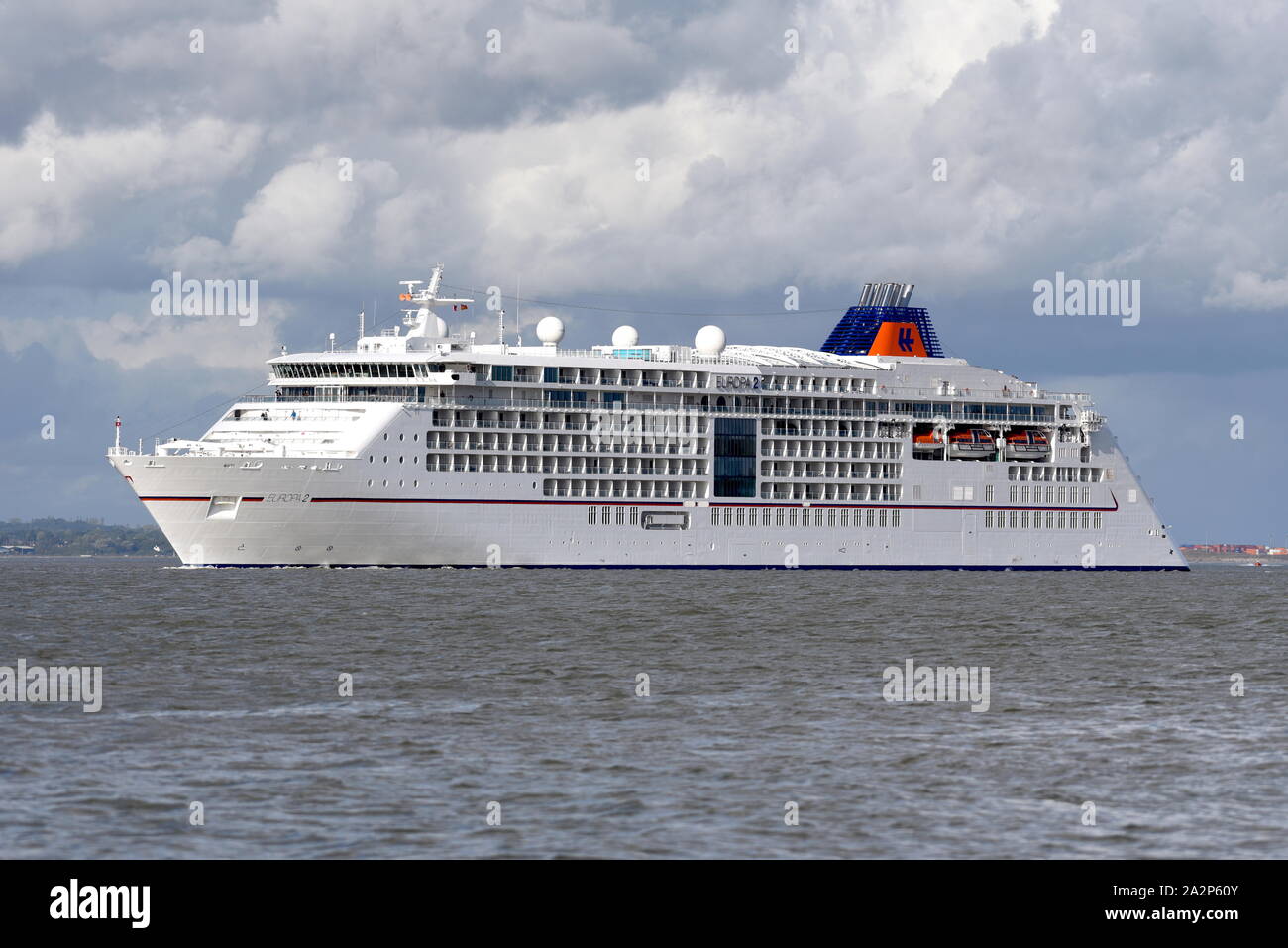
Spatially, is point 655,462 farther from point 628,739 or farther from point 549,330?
point 628,739

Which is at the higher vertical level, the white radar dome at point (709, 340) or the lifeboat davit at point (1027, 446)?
the white radar dome at point (709, 340)

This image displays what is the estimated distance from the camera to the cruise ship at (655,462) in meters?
94.1

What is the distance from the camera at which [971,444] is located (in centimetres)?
11931

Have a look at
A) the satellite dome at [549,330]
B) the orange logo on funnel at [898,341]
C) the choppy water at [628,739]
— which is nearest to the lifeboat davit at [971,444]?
the orange logo on funnel at [898,341]

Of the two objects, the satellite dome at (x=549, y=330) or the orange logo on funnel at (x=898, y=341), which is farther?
the orange logo on funnel at (x=898, y=341)

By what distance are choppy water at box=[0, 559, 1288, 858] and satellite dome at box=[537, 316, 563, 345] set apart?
45.8 meters

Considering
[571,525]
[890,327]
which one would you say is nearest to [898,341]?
[890,327]

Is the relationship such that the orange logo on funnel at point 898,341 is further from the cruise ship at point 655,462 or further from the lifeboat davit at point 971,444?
the lifeboat davit at point 971,444

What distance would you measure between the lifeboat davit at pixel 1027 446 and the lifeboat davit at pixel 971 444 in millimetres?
1554

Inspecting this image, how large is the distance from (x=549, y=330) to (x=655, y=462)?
10850mm

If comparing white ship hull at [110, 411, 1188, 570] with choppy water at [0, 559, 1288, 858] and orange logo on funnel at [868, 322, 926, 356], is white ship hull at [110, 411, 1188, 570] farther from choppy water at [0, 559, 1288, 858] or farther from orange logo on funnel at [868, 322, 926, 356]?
choppy water at [0, 559, 1288, 858]

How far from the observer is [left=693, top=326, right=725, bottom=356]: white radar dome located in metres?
115
